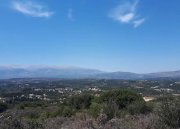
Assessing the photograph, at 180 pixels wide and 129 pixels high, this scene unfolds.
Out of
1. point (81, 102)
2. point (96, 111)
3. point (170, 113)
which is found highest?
point (170, 113)

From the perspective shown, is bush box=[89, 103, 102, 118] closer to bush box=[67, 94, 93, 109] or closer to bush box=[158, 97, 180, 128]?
bush box=[158, 97, 180, 128]

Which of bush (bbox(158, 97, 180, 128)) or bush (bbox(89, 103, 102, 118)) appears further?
bush (bbox(89, 103, 102, 118))

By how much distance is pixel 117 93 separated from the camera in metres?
33.8

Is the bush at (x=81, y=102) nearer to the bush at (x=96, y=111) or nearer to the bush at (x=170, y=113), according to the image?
the bush at (x=96, y=111)

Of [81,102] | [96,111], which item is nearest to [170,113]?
[96,111]

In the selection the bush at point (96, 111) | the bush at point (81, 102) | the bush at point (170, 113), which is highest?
the bush at point (170, 113)

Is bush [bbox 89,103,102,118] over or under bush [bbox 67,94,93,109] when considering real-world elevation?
over

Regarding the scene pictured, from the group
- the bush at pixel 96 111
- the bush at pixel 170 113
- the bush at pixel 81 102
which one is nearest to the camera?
the bush at pixel 170 113

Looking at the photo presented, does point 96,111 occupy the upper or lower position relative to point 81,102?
upper

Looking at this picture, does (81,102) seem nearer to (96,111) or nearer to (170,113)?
(96,111)

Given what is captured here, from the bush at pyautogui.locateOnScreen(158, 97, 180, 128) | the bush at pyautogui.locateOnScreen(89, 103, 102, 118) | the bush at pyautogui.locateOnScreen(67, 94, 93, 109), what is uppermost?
the bush at pyautogui.locateOnScreen(158, 97, 180, 128)

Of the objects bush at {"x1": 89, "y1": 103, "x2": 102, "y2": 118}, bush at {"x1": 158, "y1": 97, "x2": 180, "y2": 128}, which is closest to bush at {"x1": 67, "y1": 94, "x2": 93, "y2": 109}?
bush at {"x1": 89, "y1": 103, "x2": 102, "y2": 118}

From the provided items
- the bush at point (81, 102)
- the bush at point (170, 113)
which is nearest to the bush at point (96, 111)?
the bush at point (170, 113)

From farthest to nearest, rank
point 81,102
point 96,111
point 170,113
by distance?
point 81,102 < point 96,111 < point 170,113
